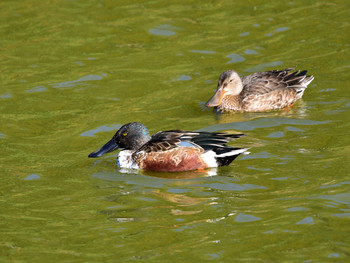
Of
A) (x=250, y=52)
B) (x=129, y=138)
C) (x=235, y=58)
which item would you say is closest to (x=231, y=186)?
(x=129, y=138)

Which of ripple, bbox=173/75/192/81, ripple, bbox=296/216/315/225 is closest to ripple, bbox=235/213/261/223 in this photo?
ripple, bbox=296/216/315/225

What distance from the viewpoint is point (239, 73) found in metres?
14.5

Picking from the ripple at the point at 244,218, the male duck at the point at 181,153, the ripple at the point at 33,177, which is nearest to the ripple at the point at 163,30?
the male duck at the point at 181,153

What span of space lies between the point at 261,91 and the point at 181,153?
11.6 ft

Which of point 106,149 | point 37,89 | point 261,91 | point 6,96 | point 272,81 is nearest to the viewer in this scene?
point 106,149

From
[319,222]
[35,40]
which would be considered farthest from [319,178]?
[35,40]

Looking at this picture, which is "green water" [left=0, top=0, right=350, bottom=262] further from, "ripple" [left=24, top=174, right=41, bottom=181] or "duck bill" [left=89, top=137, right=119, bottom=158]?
"duck bill" [left=89, top=137, right=119, bottom=158]

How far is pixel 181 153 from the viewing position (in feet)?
32.3

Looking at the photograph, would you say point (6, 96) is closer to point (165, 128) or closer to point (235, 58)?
point (165, 128)

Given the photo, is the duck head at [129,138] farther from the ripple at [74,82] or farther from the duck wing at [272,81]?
the ripple at [74,82]

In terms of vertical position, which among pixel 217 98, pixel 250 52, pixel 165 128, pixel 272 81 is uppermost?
pixel 250 52

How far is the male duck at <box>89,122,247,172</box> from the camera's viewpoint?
9.73 meters

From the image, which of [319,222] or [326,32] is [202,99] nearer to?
[326,32]

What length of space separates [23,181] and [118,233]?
2533 mm
